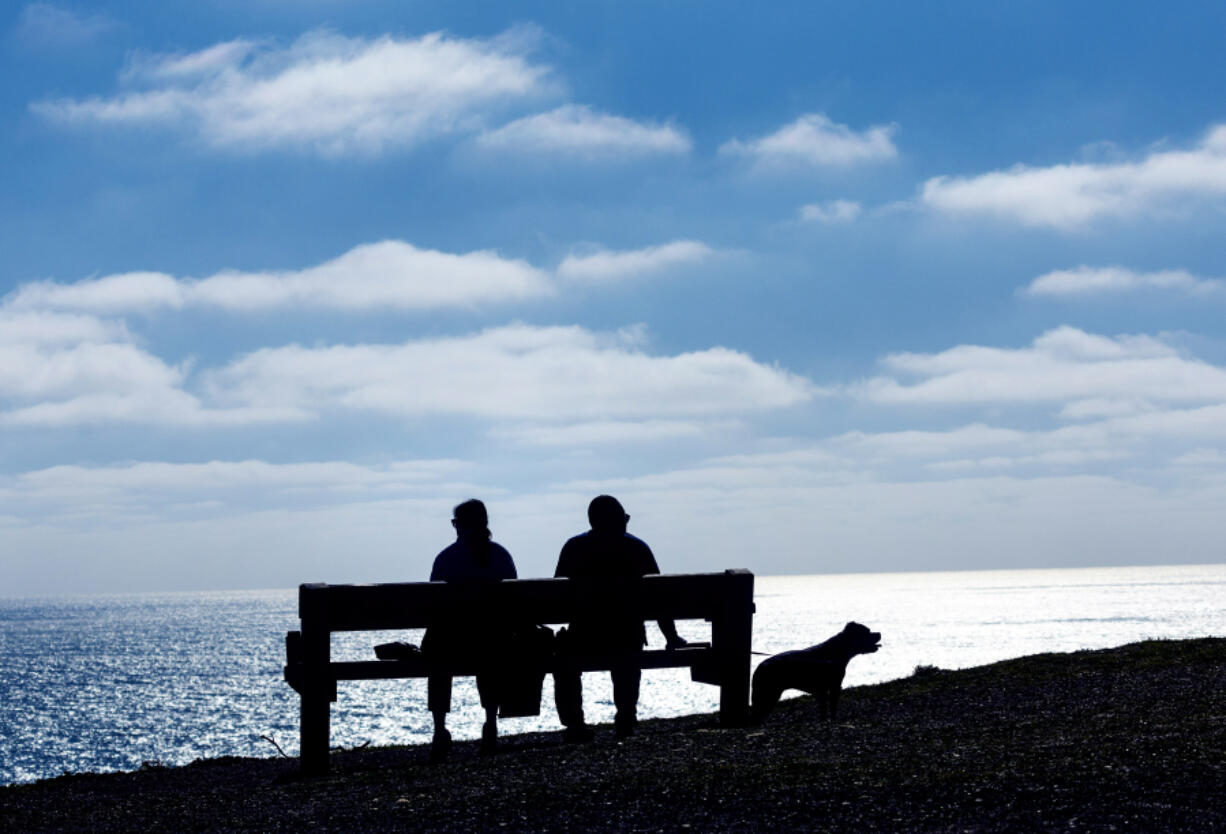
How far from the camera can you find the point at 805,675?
10.9 m

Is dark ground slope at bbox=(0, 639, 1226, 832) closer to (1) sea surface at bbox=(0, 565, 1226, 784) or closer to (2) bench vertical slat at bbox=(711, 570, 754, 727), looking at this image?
(2) bench vertical slat at bbox=(711, 570, 754, 727)

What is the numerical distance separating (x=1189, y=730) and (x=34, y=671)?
167m

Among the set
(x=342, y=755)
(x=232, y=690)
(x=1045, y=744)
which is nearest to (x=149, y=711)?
(x=232, y=690)

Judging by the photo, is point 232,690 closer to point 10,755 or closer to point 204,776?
point 10,755

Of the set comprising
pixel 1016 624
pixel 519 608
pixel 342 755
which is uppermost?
pixel 519 608

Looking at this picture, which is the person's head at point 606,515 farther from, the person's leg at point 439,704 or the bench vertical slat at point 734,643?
the person's leg at point 439,704

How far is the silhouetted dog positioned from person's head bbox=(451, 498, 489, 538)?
9.33 ft

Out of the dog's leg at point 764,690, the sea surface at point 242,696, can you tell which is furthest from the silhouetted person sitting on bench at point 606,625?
the sea surface at point 242,696

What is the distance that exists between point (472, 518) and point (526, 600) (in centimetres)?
85

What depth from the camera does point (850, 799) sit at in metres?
6.50

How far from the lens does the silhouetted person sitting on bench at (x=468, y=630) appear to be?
9.41 m

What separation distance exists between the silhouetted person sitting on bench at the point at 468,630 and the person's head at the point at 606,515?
0.80m

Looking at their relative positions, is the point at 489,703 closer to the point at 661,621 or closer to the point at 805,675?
the point at 661,621

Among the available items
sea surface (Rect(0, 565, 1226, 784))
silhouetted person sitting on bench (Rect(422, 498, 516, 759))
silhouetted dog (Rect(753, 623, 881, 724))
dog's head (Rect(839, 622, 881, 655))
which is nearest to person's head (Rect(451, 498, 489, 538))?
silhouetted person sitting on bench (Rect(422, 498, 516, 759))
